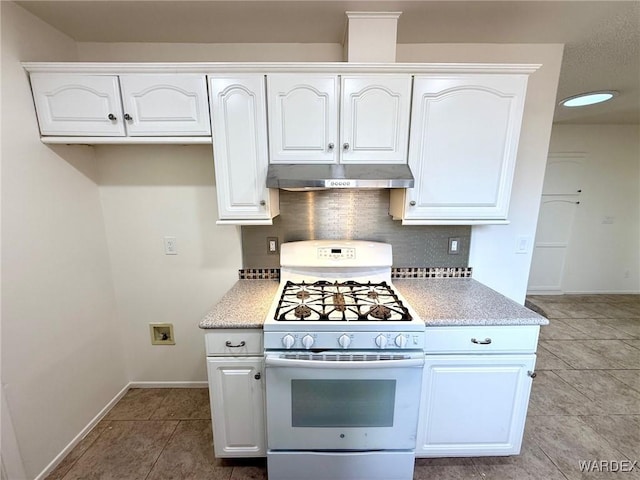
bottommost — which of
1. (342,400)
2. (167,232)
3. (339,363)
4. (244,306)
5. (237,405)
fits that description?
(237,405)

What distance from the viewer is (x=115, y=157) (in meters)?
1.88

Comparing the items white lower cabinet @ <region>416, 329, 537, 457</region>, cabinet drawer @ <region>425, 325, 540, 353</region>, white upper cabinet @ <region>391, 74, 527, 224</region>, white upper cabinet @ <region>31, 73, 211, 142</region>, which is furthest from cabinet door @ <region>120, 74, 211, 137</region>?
white lower cabinet @ <region>416, 329, 537, 457</region>

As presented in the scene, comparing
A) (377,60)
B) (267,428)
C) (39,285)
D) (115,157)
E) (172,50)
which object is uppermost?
(172,50)

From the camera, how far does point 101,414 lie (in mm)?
1940

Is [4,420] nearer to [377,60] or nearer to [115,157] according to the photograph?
[115,157]

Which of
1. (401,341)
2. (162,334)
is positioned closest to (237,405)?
(401,341)

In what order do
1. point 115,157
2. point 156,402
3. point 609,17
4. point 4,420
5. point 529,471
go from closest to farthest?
point 4,420 → point 609,17 → point 529,471 → point 115,157 → point 156,402

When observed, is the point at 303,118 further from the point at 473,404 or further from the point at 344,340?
the point at 473,404

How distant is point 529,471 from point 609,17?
2.51 m

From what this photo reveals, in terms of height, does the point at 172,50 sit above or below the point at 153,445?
above

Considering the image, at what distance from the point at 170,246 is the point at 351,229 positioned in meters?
1.31

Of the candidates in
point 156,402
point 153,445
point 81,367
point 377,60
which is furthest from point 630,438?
point 81,367

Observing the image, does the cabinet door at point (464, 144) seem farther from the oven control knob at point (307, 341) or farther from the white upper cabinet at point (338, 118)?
the oven control knob at point (307, 341)

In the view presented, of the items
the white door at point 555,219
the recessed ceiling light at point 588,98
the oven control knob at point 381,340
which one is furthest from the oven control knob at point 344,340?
the white door at point 555,219
